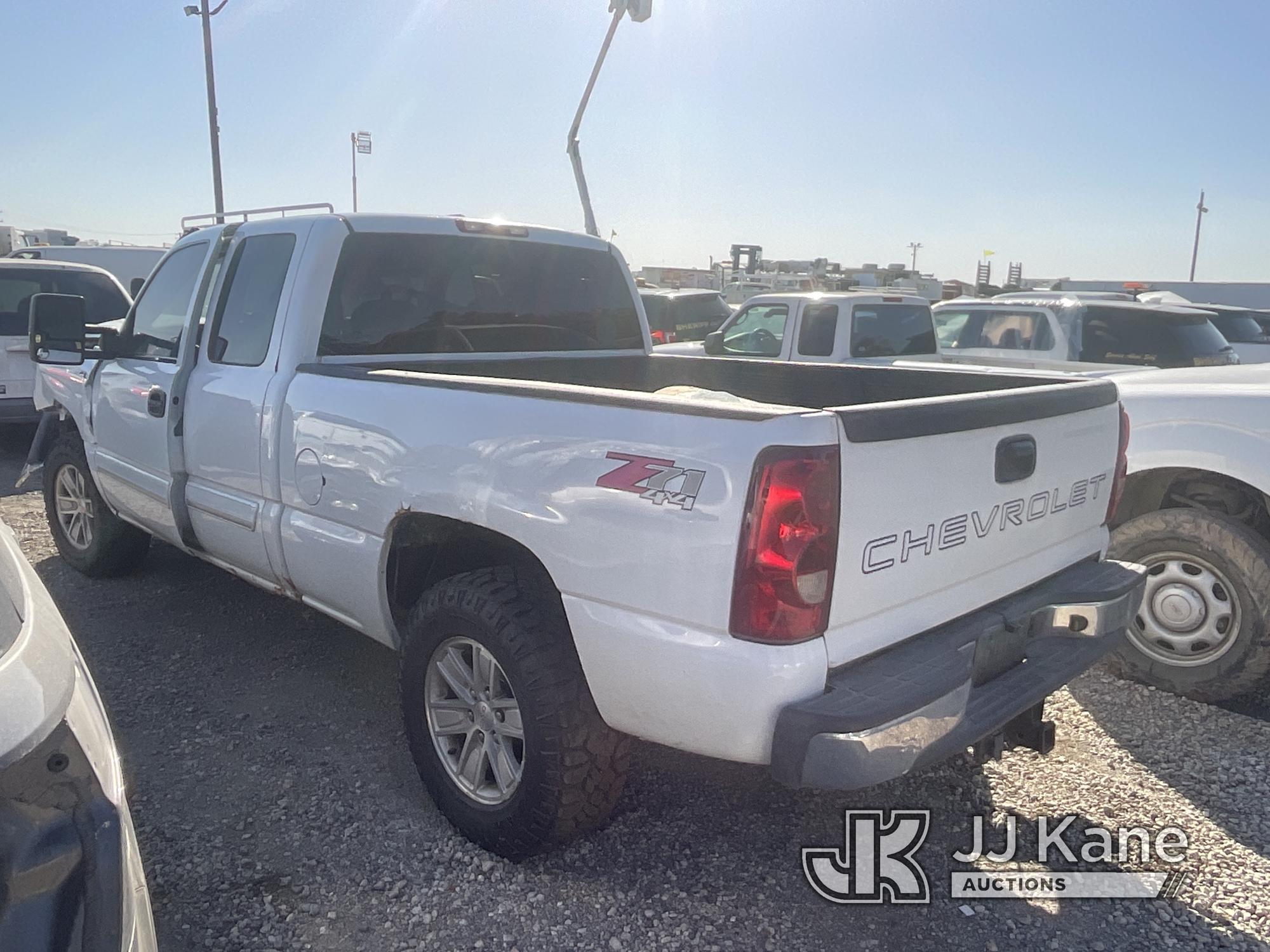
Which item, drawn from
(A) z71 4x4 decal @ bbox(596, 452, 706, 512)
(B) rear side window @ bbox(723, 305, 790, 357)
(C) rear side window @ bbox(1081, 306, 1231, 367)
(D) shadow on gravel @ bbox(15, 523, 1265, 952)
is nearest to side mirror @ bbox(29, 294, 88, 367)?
(D) shadow on gravel @ bbox(15, 523, 1265, 952)

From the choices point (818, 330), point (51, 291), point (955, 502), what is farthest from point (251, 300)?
point (51, 291)

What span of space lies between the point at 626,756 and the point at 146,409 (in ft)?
10.0

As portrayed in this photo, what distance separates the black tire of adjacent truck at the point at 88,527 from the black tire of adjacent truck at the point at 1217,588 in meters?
5.02

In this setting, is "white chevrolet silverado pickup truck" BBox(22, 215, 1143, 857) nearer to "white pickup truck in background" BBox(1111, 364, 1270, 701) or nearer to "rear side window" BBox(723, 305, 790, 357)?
"white pickup truck in background" BBox(1111, 364, 1270, 701)

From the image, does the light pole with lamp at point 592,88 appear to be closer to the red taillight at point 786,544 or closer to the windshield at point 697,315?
the windshield at point 697,315

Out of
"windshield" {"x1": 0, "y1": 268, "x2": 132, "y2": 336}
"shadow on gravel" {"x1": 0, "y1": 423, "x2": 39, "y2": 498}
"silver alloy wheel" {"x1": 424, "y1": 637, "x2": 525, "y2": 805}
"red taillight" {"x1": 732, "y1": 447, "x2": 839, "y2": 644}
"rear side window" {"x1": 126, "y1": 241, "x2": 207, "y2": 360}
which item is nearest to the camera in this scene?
Result: "red taillight" {"x1": 732, "y1": 447, "x2": 839, "y2": 644}

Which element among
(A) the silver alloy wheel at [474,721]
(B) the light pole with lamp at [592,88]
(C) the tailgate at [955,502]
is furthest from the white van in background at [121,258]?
(C) the tailgate at [955,502]

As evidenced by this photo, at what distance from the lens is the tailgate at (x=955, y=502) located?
2268 millimetres

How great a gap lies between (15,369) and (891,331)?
799 cm

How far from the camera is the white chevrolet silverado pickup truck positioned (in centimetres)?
220

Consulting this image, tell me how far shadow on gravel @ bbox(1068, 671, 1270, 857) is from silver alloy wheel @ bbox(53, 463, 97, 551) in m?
5.18

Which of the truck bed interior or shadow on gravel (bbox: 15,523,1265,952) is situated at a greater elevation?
the truck bed interior

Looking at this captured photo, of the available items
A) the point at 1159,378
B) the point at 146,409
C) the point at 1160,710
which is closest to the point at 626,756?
the point at 1160,710

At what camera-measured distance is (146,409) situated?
14.8 feet
